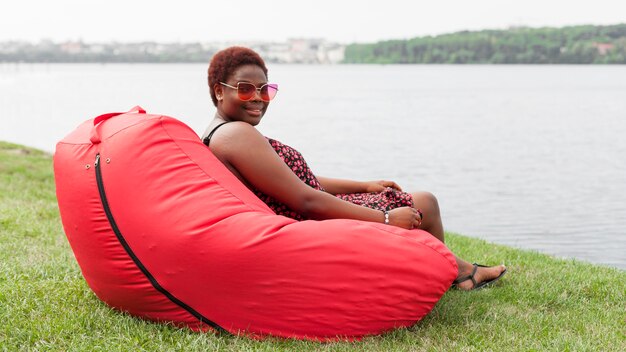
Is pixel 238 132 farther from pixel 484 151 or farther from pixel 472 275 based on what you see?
pixel 484 151

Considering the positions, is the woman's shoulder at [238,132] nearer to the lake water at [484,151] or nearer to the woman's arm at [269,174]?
the woman's arm at [269,174]

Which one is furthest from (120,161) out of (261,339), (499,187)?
(499,187)

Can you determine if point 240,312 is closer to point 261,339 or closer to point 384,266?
point 261,339

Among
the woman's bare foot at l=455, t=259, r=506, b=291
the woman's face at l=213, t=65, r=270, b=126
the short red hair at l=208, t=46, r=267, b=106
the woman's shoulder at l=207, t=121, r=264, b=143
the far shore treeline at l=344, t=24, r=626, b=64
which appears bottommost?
the far shore treeline at l=344, t=24, r=626, b=64

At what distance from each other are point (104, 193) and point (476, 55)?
102 metres

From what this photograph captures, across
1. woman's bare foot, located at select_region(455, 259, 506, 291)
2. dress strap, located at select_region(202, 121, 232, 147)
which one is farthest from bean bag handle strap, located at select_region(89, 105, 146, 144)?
woman's bare foot, located at select_region(455, 259, 506, 291)

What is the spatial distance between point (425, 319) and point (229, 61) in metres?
1.81

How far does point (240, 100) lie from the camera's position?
14.9 ft

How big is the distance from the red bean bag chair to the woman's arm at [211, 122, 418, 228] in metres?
0.12

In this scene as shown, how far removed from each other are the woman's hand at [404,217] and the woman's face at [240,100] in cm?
93

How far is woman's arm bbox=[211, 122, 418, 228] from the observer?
4.34m

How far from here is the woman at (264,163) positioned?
14.3ft

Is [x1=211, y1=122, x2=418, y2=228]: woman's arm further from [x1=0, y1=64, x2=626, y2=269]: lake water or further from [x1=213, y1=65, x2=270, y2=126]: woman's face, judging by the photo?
[x1=0, y1=64, x2=626, y2=269]: lake water

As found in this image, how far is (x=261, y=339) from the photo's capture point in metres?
4.13
